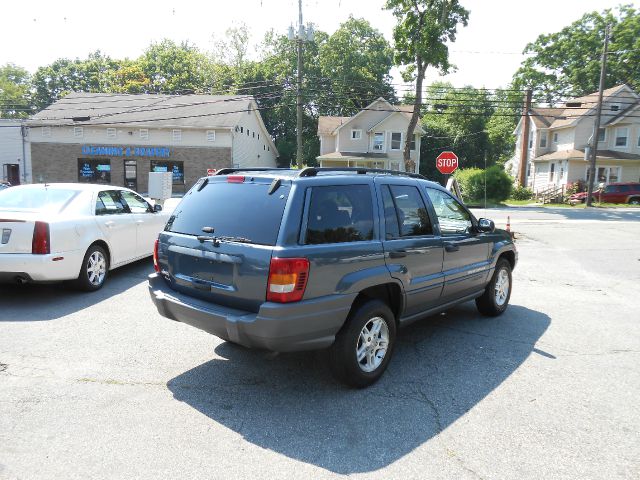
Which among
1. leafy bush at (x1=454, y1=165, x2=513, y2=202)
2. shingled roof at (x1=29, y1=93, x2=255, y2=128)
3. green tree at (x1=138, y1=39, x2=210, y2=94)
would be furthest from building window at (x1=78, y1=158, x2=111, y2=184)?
leafy bush at (x1=454, y1=165, x2=513, y2=202)

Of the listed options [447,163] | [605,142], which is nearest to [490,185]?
[605,142]

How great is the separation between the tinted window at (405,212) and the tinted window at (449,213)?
0.27 meters

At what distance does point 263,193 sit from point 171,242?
1.04m

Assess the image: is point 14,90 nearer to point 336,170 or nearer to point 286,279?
point 336,170

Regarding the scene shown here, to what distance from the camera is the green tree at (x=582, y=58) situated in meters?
48.5

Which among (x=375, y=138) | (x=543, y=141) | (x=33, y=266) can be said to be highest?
(x=543, y=141)

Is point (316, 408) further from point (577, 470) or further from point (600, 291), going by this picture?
point (600, 291)

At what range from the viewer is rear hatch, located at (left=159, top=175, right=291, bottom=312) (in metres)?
3.39

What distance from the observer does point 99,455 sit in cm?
284

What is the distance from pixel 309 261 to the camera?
10.9 feet

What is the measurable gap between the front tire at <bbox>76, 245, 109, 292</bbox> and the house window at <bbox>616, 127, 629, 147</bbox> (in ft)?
140

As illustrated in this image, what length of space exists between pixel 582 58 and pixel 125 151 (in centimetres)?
4978

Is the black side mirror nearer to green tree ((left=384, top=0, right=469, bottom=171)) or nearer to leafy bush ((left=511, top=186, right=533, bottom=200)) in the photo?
green tree ((left=384, top=0, right=469, bottom=171))

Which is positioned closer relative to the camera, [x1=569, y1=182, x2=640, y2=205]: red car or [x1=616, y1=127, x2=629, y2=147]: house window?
[x1=569, y1=182, x2=640, y2=205]: red car
